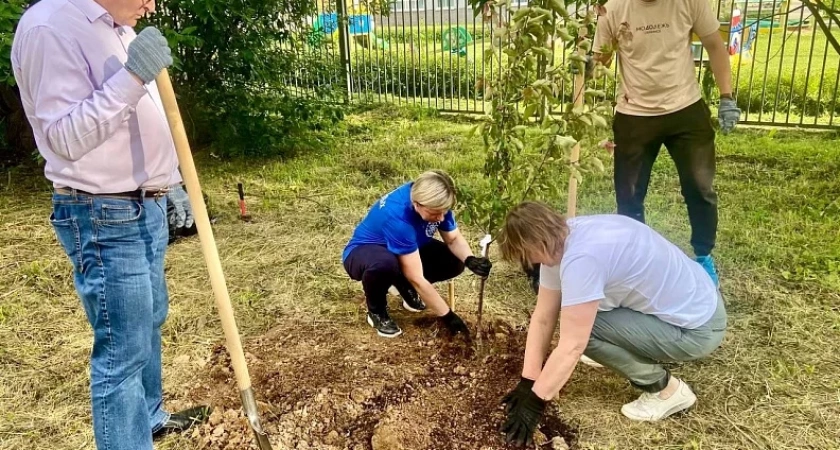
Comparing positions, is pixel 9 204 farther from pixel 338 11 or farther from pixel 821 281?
pixel 821 281

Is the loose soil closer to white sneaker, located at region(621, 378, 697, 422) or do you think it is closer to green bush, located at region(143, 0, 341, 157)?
white sneaker, located at region(621, 378, 697, 422)

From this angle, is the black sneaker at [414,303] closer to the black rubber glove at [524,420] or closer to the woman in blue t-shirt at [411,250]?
the woman in blue t-shirt at [411,250]

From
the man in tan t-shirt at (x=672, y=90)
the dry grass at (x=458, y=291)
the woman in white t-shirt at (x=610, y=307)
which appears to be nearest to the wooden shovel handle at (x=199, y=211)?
the dry grass at (x=458, y=291)

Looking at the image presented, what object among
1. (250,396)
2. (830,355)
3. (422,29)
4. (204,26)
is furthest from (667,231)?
(422,29)

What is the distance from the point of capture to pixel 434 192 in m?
2.83

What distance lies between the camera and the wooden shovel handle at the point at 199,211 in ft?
6.02

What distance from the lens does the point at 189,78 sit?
20.4 ft

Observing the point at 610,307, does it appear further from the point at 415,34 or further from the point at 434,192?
the point at 415,34

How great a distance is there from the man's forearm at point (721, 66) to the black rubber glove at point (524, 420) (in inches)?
81.7

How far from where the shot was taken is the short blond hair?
7.07ft

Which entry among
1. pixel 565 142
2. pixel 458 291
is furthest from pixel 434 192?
pixel 458 291

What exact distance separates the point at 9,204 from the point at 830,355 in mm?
5898

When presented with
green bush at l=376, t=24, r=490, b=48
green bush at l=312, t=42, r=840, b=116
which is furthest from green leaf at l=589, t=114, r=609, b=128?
green bush at l=376, t=24, r=490, b=48

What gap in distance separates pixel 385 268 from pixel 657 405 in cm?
129
